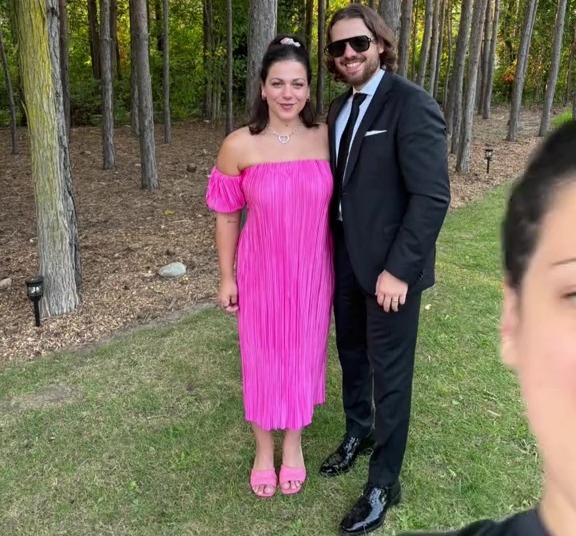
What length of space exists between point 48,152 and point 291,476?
326 centimetres

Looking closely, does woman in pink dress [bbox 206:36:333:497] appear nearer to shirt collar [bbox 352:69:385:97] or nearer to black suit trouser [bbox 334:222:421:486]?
black suit trouser [bbox 334:222:421:486]

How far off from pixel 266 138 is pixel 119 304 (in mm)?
3242

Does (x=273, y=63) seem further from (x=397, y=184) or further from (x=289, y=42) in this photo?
(x=397, y=184)

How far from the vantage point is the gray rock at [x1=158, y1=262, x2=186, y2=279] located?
233 inches

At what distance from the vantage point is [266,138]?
2.55 m

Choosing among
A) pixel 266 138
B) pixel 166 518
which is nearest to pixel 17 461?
pixel 166 518

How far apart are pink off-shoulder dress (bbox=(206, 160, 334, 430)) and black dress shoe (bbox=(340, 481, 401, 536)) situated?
1.45 ft

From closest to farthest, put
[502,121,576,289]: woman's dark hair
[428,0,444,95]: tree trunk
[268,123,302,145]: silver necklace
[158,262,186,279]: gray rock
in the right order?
[502,121,576,289]: woman's dark hair → [268,123,302,145]: silver necklace → [158,262,186,279]: gray rock → [428,0,444,95]: tree trunk

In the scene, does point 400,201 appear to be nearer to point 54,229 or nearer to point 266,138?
point 266,138

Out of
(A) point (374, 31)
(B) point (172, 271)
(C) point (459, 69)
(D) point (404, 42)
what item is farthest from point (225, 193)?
(C) point (459, 69)

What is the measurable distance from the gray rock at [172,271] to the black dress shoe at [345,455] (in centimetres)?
317

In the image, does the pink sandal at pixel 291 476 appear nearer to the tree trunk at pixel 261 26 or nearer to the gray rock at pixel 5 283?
the tree trunk at pixel 261 26

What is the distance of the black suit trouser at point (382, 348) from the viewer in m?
2.59

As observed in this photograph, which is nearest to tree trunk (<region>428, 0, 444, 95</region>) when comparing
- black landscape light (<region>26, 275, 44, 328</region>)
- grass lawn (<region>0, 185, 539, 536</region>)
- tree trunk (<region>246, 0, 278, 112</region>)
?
tree trunk (<region>246, 0, 278, 112</region>)
